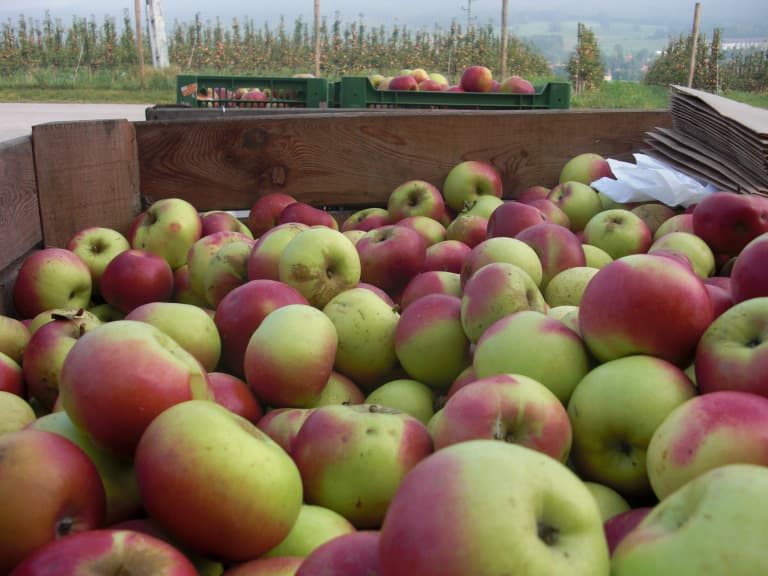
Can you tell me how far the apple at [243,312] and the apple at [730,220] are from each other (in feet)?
4.56

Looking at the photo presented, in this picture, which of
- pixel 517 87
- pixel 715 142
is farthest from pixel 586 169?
pixel 517 87

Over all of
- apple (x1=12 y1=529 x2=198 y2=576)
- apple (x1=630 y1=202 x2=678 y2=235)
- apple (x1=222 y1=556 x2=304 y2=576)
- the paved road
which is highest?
apple (x1=630 y1=202 x2=678 y2=235)

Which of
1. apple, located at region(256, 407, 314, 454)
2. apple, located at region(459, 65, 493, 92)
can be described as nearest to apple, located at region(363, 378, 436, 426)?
apple, located at region(256, 407, 314, 454)

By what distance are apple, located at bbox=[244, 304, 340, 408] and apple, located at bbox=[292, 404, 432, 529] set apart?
13.4 inches

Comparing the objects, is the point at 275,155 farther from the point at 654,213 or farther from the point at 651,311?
the point at 651,311

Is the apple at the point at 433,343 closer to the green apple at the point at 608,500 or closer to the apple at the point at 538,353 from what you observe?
the apple at the point at 538,353

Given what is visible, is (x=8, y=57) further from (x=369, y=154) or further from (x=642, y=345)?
(x=642, y=345)

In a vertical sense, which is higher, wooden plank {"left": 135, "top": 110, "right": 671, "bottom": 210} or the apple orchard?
wooden plank {"left": 135, "top": 110, "right": 671, "bottom": 210}

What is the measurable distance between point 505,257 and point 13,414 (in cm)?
132

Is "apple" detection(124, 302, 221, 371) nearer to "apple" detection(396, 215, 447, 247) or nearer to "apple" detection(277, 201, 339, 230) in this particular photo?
"apple" detection(277, 201, 339, 230)

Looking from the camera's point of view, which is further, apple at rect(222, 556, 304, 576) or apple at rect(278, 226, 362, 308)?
apple at rect(278, 226, 362, 308)

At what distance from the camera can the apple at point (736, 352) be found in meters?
1.29

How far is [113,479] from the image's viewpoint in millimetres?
1314

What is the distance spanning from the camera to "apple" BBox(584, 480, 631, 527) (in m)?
1.30
